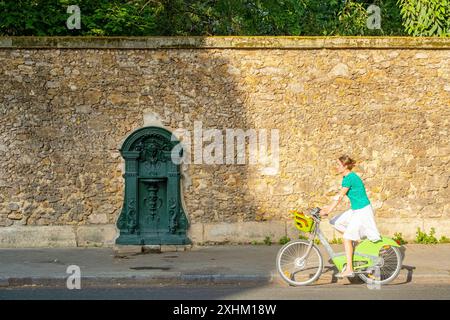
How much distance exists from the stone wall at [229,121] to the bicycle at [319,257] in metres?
3.83

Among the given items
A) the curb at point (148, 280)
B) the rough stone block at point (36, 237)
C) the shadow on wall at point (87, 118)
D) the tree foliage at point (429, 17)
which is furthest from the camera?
the tree foliage at point (429, 17)

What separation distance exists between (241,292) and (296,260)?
35.5 inches

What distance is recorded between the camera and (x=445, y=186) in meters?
14.8

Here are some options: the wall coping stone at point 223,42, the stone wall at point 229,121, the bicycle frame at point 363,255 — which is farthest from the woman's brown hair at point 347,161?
the wall coping stone at point 223,42

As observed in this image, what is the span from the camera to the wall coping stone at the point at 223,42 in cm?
1432

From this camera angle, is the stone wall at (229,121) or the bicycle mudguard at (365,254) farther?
the stone wall at (229,121)

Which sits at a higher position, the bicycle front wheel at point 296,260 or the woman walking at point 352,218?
the woman walking at point 352,218

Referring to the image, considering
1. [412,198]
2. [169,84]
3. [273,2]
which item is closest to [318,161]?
[412,198]

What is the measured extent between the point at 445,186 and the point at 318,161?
94.6 inches

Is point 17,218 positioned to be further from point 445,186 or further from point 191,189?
point 445,186

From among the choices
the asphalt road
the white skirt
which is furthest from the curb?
the white skirt

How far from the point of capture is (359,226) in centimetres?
1060

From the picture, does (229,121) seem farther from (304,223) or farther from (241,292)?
(241,292)

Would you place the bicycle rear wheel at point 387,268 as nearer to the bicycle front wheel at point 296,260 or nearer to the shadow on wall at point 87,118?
the bicycle front wheel at point 296,260
